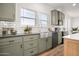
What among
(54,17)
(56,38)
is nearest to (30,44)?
(56,38)

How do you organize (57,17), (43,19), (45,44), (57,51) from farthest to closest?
1. (45,44)
2. (43,19)
3. (57,17)
4. (57,51)

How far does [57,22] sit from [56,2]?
39 centimetres

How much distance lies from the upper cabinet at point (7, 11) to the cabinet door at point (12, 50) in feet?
1.74

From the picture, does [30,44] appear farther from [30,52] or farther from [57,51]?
[57,51]

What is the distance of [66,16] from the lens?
238 centimetres

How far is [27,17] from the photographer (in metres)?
2.46

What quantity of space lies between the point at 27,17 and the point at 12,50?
2.23ft

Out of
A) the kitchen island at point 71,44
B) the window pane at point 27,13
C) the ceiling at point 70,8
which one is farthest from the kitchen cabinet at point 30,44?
the ceiling at point 70,8

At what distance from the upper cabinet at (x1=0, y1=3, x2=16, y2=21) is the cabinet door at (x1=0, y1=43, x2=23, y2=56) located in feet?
1.74

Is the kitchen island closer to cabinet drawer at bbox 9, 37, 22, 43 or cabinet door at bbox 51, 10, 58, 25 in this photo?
cabinet door at bbox 51, 10, 58, 25

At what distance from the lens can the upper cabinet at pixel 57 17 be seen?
240 centimetres

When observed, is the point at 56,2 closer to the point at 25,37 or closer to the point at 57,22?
the point at 57,22

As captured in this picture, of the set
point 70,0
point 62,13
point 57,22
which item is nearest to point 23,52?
point 57,22

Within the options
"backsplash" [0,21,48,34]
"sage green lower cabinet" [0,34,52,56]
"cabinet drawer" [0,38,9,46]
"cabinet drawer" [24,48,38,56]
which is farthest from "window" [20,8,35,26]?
"cabinet drawer" [24,48,38,56]
